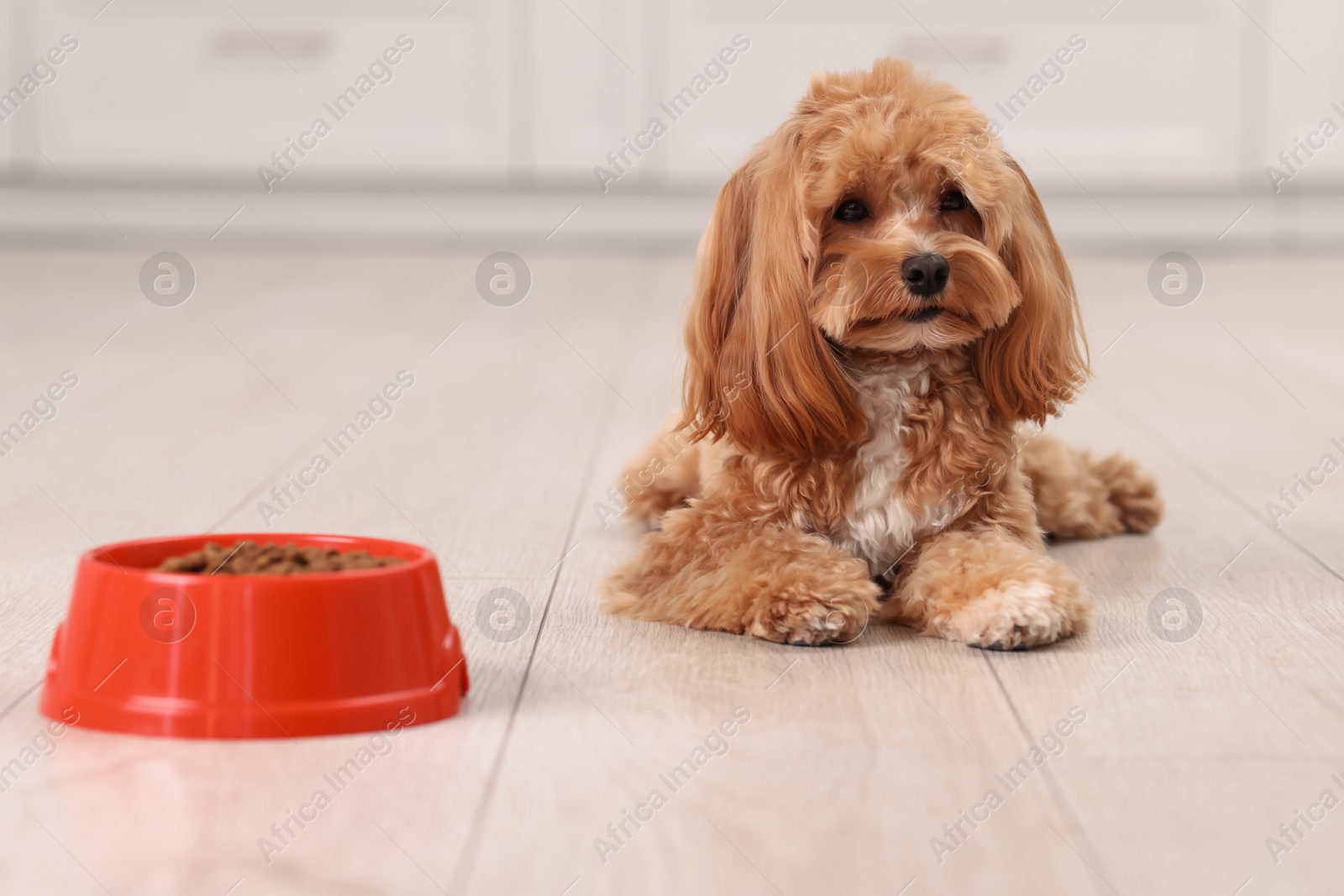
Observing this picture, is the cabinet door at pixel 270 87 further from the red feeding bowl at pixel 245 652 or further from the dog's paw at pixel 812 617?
the red feeding bowl at pixel 245 652

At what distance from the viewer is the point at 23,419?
3232 millimetres

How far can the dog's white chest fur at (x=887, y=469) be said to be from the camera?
6.17ft

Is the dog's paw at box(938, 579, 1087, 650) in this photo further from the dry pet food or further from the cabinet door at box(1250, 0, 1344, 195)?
the cabinet door at box(1250, 0, 1344, 195)

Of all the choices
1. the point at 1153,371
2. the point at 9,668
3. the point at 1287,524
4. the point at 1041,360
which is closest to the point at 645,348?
the point at 1153,371

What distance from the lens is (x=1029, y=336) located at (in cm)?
188

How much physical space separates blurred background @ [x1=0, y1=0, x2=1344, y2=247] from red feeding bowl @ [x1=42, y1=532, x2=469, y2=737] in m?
4.68

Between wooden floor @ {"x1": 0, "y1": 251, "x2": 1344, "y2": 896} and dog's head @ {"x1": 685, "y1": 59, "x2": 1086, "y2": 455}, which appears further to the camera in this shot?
dog's head @ {"x1": 685, "y1": 59, "x2": 1086, "y2": 455}

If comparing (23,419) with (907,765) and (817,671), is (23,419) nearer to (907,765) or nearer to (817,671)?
(817,671)

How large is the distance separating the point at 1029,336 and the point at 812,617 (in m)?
0.46

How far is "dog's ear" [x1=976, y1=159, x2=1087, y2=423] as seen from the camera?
188 cm

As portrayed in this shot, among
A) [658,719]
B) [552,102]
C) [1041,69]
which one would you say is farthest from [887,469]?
[1041,69]

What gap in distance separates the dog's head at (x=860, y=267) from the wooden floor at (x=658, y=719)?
1.02 ft

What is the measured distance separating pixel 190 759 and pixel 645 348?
3228 mm

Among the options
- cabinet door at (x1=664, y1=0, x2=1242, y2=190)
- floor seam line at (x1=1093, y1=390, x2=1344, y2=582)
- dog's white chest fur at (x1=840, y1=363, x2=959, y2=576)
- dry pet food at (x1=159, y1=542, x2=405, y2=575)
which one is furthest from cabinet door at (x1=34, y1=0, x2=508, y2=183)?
dry pet food at (x1=159, y1=542, x2=405, y2=575)
